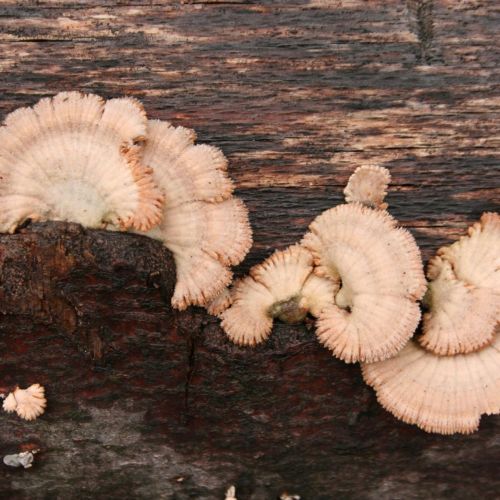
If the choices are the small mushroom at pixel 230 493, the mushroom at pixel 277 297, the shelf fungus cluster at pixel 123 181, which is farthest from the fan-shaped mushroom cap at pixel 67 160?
the small mushroom at pixel 230 493

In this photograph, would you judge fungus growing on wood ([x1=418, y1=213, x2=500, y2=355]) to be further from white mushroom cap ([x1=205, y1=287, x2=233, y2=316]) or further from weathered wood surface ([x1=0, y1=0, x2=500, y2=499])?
white mushroom cap ([x1=205, y1=287, x2=233, y2=316])

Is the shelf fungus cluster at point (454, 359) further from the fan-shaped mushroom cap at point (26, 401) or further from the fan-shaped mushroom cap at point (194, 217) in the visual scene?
the fan-shaped mushroom cap at point (26, 401)

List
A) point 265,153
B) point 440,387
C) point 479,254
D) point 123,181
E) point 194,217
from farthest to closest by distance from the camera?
1. point 265,153
2. point 479,254
3. point 440,387
4. point 194,217
5. point 123,181

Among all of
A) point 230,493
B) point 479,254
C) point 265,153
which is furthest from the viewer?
point 230,493

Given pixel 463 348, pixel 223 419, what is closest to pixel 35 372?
pixel 223 419

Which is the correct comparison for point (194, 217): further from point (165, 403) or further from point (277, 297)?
point (165, 403)

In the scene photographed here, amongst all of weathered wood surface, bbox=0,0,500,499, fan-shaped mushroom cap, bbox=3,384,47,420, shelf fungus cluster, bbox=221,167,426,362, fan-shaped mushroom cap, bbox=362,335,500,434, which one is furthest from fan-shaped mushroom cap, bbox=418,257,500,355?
fan-shaped mushroom cap, bbox=3,384,47,420

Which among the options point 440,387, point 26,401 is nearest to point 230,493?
point 26,401
